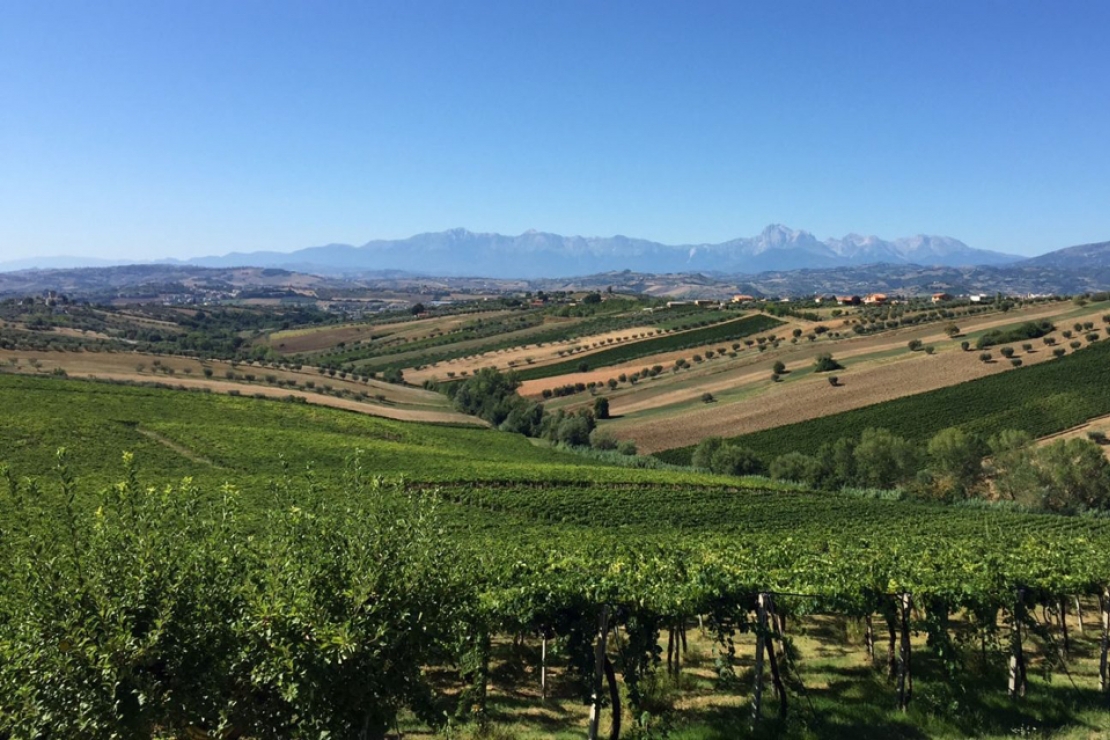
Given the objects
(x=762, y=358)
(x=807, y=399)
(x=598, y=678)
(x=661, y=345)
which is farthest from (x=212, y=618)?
(x=661, y=345)

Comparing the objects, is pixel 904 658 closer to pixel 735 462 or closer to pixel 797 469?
pixel 797 469

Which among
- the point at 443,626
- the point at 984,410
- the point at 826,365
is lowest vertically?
the point at 984,410

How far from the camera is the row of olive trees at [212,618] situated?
8.05 metres

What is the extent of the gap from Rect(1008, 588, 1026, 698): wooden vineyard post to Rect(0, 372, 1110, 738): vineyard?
5 cm

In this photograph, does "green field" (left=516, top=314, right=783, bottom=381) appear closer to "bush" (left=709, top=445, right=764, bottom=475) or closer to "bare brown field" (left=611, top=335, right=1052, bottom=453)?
"bare brown field" (left=611, top=335, right=1052, bottom=453)

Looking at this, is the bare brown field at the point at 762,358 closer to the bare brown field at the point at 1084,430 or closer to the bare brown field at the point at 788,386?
the bare brown field at the point at 788,386

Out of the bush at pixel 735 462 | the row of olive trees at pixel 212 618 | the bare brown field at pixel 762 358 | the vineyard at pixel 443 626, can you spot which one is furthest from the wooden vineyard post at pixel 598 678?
the bare brown field at pixel 762 358

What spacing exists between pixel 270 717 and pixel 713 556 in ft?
46.0

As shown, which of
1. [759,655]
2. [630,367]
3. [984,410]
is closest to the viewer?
[759,655]

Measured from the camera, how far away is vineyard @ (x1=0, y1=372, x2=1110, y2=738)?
849cm

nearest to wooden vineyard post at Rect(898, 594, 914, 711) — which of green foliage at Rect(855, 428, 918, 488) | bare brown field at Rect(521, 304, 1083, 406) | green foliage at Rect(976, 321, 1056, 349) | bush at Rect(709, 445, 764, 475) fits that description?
green foliage at Rect(855, 428, 918, 488)

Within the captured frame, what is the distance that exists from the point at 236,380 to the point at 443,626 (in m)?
103

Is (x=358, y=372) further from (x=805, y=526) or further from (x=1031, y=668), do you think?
(x=1031, y=668)

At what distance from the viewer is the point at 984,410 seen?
2995 inches
